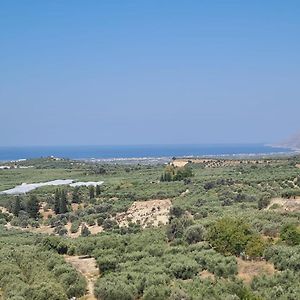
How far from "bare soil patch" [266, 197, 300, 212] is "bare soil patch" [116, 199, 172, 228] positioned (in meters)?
9.70

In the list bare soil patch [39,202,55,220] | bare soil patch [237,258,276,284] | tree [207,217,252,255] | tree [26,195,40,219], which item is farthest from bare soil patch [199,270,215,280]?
bare soil patch [39,202,55,220]

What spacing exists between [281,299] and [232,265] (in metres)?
4.97

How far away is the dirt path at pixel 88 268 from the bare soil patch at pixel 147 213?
16.4 m

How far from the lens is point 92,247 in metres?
30.0

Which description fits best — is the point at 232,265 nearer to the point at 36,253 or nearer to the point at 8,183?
the point at 36,253

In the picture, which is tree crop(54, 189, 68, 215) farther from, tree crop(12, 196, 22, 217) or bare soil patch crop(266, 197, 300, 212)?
bare soil patch crop(266, 197, 300, 212)

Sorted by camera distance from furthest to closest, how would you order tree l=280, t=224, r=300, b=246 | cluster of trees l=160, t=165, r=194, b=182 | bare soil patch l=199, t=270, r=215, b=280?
1. cluster of trees l=160, t=165, r=194, b=182
2. tree l=280, t=224, r=300, b=246
3. bare soil patch l=199, t=270, r=215, b=280

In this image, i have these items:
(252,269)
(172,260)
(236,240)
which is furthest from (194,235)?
(252,269)

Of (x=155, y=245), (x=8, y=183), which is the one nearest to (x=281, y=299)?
(x=155, y=245)

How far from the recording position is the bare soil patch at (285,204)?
128 ft

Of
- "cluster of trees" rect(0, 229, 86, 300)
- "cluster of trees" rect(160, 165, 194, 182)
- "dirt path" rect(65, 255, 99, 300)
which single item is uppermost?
"cluster of trees" rect(160, 165, 194, 182)

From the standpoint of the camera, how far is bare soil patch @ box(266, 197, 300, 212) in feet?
128

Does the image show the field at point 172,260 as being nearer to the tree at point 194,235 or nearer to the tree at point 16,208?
the tree at point 194,235

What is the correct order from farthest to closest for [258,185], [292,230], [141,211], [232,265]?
[258,185], [141,211], [292,230], [232,265]
